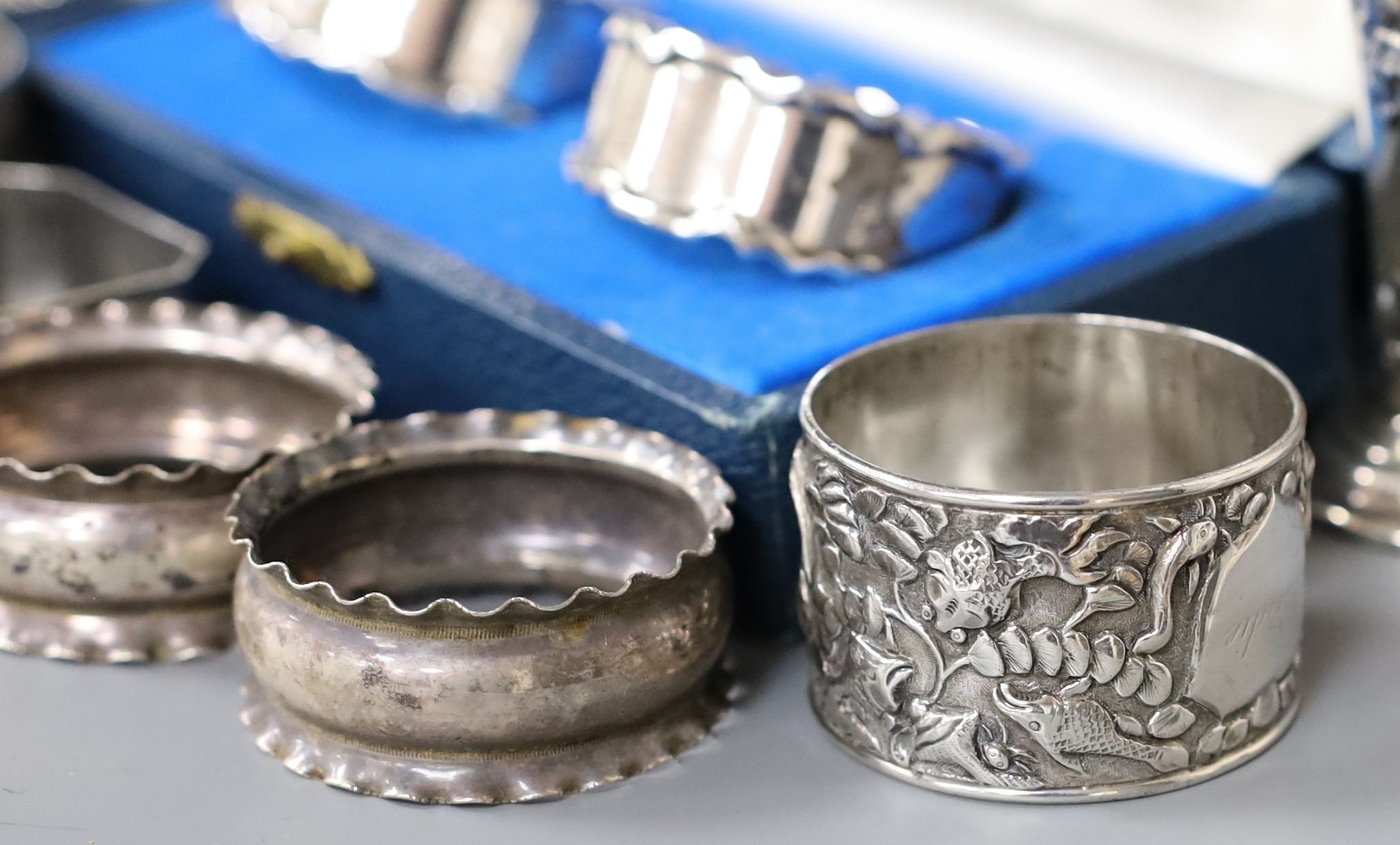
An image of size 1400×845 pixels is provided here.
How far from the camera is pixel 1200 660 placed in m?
0.68

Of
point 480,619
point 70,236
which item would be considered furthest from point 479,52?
point 480,619

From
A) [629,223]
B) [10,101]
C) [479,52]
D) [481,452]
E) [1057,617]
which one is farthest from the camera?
[10,101]

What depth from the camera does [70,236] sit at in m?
1.26

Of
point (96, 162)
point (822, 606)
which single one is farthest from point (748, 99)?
point (96, 162)

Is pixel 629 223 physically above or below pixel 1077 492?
below

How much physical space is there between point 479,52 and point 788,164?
0.34 meters

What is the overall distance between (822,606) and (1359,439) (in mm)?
363

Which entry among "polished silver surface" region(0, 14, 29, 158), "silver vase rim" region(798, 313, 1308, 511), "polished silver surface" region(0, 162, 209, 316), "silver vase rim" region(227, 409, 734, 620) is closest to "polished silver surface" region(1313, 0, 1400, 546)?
"silver vase rim" region(798, 313, 1308, 511)

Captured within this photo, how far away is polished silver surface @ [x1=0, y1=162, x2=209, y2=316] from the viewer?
117 cm

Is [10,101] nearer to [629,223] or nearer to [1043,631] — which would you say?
[629,223]

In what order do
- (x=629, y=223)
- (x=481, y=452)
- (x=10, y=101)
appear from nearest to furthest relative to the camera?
(x=481, y=452) → (x=629, y=223) → (x=10, y=101)

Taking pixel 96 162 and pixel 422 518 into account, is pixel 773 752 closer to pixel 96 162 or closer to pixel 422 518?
pixel 422 518

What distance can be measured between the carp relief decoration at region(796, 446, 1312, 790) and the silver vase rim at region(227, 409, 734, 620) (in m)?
0.08

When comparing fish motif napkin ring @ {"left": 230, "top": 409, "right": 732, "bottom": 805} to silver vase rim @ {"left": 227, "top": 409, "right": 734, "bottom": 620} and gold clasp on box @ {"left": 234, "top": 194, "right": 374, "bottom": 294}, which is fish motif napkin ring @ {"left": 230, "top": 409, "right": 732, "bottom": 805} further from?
gold clasp on box @ {"left": 234, "top": 194, "right": 374, "bottom": 294}
